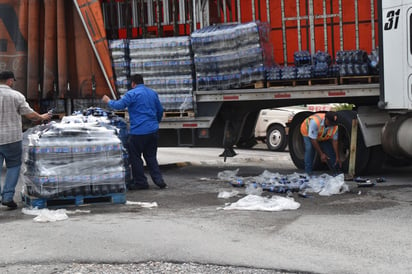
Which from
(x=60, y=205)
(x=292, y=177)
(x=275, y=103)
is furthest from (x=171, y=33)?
(x=60, y=205)

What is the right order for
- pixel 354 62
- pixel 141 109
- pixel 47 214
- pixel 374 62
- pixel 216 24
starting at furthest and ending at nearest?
pixel 216 24 < pixel 354 62 < pixel 374 62 < pixel 141 109 < pixel 47 214

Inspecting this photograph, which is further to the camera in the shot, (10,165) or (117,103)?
(117,103)

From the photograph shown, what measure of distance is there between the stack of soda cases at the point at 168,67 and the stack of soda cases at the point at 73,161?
11.5 feet

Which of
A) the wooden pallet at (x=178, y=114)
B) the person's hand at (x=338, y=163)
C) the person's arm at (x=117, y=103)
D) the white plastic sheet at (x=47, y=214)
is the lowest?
the white plastic sheet at (x=47, y=214)

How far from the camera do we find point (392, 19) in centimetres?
1004

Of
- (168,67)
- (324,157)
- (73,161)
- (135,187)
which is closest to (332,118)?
(324,157)

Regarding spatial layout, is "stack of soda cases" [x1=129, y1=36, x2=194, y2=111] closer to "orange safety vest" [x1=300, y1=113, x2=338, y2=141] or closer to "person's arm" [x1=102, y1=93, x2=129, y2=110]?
"person's arm" [x1=102, y1=93, x2=129, y2=110]

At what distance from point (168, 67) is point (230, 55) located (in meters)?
1.24

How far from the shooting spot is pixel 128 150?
10.3m

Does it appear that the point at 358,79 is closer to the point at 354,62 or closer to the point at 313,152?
the point at 354,62

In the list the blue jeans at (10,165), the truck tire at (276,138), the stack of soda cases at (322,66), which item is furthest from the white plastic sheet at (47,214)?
the truck tire at (276,138)

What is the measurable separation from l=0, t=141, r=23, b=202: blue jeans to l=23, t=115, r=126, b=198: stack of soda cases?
0.42 feet

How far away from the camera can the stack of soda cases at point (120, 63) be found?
12211mm

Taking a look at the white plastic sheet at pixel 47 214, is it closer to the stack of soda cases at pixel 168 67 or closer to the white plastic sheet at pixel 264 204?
the white plastic sheet at pixel 264 204
